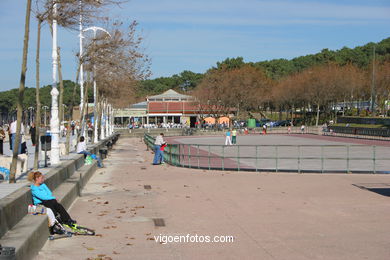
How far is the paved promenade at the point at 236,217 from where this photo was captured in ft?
31.9

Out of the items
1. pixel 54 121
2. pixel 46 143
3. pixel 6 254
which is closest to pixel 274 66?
pixel 54 121

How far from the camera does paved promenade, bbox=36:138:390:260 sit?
9.72 meters

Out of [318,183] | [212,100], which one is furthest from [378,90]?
[318,183]

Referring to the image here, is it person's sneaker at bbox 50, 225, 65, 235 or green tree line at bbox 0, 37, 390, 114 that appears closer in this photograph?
person's sneaker at bbox 50, 225, 65, 235

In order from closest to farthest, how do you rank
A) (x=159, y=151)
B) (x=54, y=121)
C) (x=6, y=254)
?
(x=6, y=254)
(x=54, y=121)
(x=159, y=151)

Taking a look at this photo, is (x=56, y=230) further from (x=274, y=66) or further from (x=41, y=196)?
(x=274, y=66)

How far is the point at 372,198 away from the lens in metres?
16.6

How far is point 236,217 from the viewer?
43.8 ft

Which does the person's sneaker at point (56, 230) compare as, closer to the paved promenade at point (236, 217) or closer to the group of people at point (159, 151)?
the paved promenade at point (236, 217)

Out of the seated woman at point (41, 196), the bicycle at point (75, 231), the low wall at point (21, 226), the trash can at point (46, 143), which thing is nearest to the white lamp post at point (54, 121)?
the trash can at point (46, 143)

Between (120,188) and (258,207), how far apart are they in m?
6.33

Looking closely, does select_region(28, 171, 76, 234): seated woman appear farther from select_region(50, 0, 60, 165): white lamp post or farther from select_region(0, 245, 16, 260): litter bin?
select_region(50, 0, 60, 165): white lamp post

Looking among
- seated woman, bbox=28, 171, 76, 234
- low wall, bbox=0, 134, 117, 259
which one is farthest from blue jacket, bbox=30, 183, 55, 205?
low wall, bbox=0, 134, 117, 259

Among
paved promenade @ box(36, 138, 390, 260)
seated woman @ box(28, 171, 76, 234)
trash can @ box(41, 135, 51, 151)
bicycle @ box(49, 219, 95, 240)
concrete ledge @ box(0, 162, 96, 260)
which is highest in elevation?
trash can @ box(41, 135, 51, 151)
